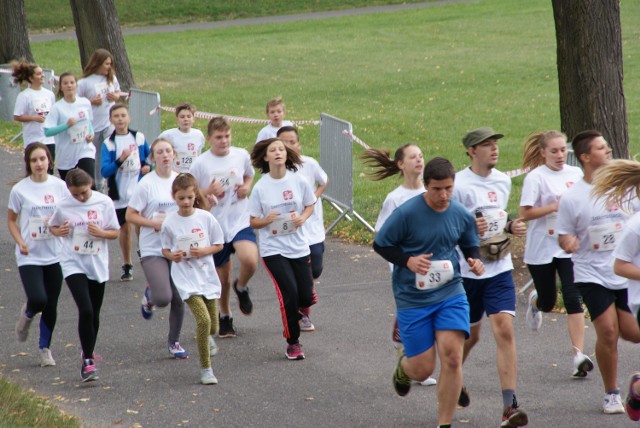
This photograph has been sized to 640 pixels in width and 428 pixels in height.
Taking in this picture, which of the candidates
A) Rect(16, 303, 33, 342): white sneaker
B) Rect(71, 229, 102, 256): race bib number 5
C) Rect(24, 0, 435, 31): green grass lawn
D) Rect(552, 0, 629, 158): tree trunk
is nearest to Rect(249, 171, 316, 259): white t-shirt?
Rect(71, 229, 102, 256): race bib number 5

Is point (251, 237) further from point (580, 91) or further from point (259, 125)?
point (259, 125)

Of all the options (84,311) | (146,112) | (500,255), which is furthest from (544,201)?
(146,112)

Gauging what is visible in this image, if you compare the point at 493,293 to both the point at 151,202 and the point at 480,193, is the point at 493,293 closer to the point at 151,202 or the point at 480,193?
the point at 480,193

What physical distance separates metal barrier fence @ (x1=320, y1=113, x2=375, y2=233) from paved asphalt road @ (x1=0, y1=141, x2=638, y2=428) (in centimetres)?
286

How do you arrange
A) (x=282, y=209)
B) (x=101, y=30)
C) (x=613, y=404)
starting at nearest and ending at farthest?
(x=613, y=404) < (x=282, y=209) < (x=101, y=30)

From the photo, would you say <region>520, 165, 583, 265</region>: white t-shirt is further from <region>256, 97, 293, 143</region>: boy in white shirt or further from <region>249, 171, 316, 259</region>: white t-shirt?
<region>256, 97, 293, 143</region>: boy in white shirt

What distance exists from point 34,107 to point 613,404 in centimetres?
976

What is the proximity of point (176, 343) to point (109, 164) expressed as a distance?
3.15 m

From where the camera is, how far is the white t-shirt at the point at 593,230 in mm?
7418

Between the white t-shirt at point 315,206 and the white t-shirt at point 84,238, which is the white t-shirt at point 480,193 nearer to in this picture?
the white t-shirt at point 315,206

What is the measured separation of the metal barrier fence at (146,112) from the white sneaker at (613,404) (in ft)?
39.2

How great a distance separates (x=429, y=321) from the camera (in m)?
6.96

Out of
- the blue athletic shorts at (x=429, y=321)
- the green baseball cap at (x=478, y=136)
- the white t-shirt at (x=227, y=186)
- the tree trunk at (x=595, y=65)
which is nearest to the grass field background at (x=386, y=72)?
the tree trunk at (x=595, y=65)

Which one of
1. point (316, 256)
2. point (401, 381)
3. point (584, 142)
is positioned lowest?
point (401, 381)
